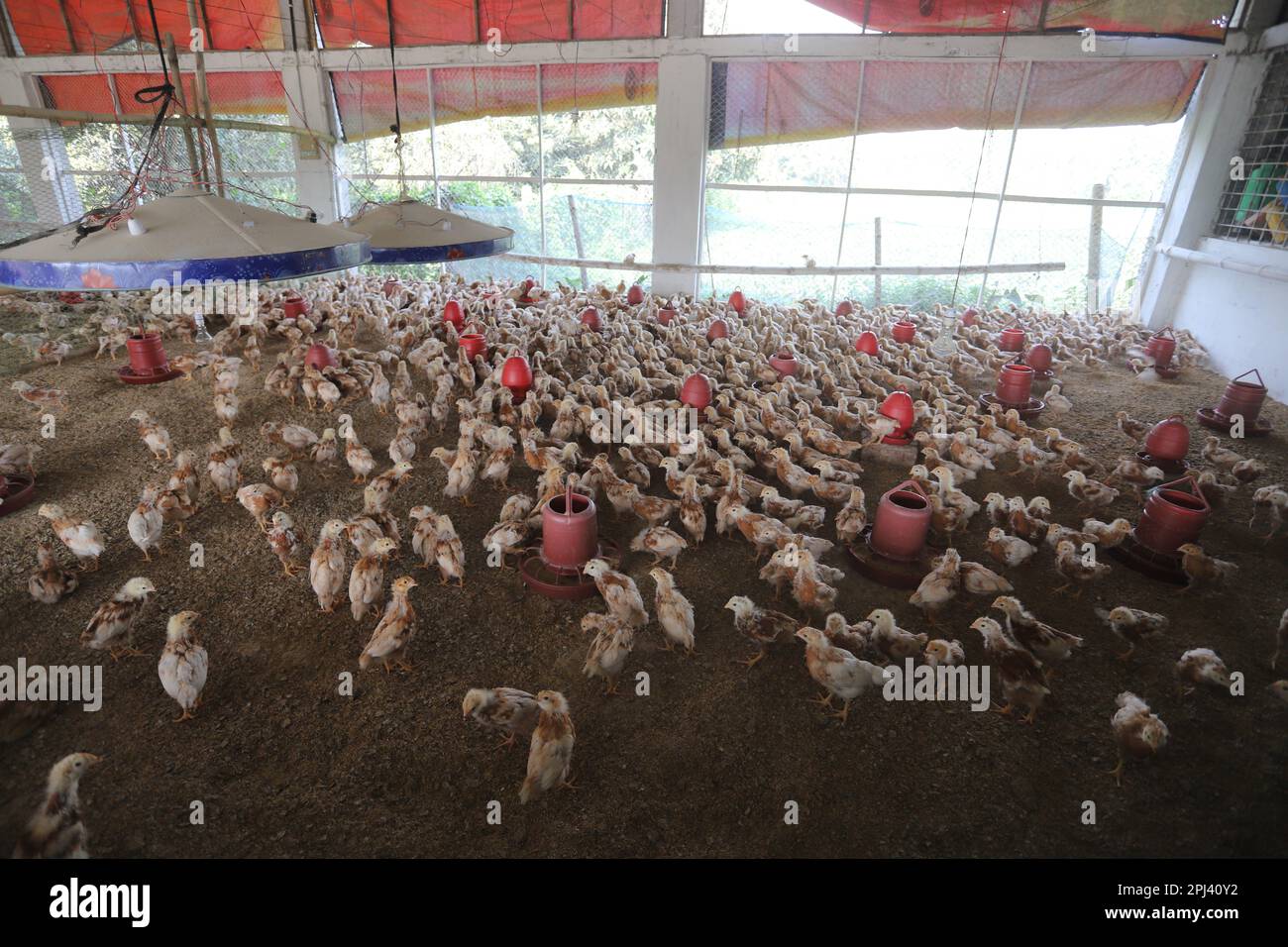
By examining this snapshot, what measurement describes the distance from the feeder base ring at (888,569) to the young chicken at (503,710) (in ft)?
8.44

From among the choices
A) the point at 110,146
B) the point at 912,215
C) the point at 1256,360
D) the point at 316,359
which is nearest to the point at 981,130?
the point at 912,215

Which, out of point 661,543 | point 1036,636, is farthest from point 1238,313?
point 661,543

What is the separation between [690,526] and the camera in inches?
198

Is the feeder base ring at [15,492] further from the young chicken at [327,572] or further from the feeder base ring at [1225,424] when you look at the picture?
the feeder base ring at [1225,424]

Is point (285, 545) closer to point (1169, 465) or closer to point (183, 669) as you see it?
point (183, 669)

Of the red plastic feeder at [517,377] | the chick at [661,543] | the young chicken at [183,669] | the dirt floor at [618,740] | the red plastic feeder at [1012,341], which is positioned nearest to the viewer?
the dirt floor at [618,740]

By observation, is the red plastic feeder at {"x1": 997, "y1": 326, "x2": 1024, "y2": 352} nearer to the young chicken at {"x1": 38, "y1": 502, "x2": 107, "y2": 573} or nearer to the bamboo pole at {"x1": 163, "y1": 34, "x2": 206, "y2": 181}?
the bamboo pole at {"x1": 163, "y1": 34, "x2": 206, "y2": 181}

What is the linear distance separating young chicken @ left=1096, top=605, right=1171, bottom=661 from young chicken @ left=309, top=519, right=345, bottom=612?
4775mm

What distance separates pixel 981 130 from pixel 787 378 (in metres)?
7.13

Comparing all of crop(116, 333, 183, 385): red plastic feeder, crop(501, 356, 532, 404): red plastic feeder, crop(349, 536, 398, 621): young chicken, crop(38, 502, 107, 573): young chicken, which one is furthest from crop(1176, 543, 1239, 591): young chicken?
crop(116, 333, 183, 385): red plastic feeder

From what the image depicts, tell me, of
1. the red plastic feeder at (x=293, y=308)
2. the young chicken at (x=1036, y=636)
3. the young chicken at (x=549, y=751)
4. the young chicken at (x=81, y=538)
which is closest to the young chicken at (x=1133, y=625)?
the young chicken at (x=1036, y=636)

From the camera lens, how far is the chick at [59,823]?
2.51 meters

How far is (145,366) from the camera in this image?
7.18 m

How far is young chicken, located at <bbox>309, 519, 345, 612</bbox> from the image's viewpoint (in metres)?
4.08
